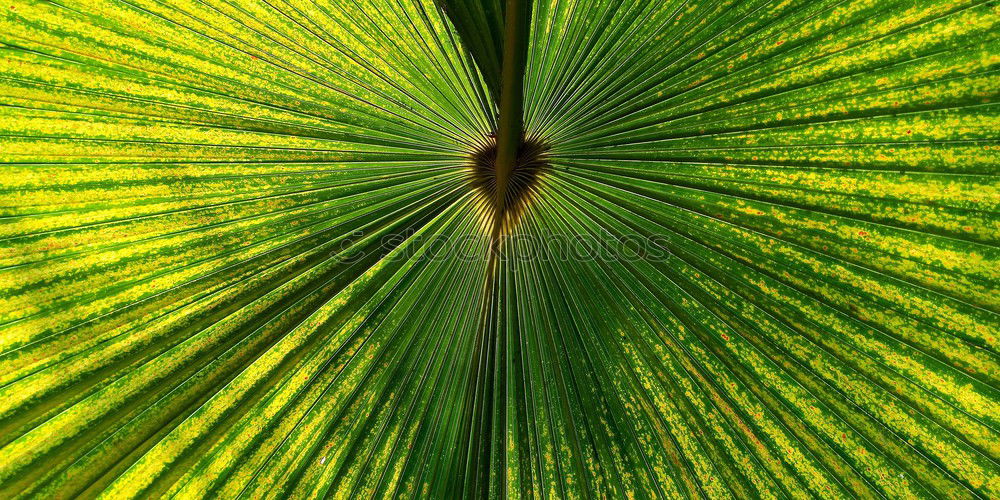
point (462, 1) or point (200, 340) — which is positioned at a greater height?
point (462, 1)

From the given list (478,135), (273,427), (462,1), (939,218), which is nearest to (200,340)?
(273,427)

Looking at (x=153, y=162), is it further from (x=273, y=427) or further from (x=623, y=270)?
(x=623, y=270)

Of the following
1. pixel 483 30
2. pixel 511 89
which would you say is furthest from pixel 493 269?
pixel 483 30

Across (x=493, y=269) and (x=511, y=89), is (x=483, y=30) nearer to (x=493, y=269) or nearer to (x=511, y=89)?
(x=511, y=89)

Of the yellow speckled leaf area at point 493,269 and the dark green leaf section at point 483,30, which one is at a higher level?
the dark green leaf section at point 483,30

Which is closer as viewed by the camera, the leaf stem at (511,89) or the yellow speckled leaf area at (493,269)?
the yellow speckled leaf area at (493,269)

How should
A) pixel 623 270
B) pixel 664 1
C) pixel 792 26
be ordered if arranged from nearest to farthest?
pixel 792 26, pixel 664 1, pixel 623 270

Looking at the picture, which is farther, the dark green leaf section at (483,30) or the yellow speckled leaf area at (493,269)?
the dark green leaf section at (483,30)
